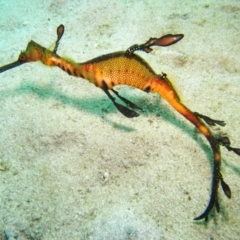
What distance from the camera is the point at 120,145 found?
3020 mm

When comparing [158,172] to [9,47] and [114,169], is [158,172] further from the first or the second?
[9,47]

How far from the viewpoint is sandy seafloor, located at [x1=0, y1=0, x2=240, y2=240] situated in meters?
2.47

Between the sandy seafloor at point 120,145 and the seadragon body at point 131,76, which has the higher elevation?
the seadragon body at point 131,76

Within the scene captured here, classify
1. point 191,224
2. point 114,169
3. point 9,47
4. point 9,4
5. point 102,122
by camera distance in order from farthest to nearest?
point 9,4 < point 9,47 < point 102,122 < point 114,169 < point 191,224

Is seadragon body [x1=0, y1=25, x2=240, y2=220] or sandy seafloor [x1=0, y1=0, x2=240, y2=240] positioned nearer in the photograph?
seadragon body [x1=0, y1=25, x2=240, y2=220]

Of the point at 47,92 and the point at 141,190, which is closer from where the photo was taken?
the point at 141,190

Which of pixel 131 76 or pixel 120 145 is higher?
pixel 131 76

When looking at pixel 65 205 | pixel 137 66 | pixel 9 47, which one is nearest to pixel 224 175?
pixel 137 66

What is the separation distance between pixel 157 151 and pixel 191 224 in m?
0.84

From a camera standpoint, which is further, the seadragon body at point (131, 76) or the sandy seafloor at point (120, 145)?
the sandy seafloor at point (120, 145)

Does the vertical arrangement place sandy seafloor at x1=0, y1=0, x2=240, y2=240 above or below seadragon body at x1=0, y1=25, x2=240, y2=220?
below

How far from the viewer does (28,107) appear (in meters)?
3.54

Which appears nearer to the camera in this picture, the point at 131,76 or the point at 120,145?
the point at 131,76

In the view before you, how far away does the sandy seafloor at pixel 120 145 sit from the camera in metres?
2.47
